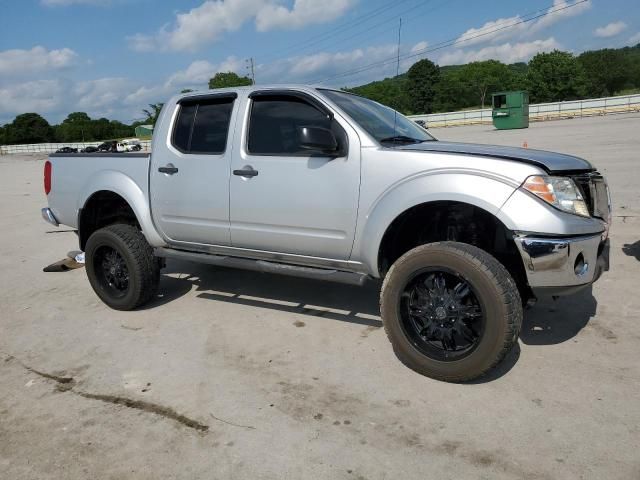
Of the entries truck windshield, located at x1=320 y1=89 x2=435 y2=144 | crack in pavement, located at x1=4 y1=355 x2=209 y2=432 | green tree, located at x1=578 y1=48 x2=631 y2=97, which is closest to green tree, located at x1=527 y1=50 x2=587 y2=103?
green tree, located at x1=578 y1=48 x2=631 y2=97

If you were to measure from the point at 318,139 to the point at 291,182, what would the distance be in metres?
0.50

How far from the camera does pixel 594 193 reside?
351 cm

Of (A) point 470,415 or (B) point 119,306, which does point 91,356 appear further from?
(A) point 470,415

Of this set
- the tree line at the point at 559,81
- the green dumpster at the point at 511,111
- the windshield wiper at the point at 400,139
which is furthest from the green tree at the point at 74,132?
the windshield wiper at the point at 400,139

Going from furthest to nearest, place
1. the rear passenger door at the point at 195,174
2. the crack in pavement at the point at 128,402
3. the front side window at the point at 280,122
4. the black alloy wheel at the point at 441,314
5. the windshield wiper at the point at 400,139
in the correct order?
1. the rear passenger door at the point at 195,174
2. the front side window at the point at 280,122
3. the windshield wiper at the point at 400,139
4. the black alloy wheel at the point at 441,314
5. the crack in pavement at the point at 128,402

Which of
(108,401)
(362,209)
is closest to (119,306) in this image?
(108,401)

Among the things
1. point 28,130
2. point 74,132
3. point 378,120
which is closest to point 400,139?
point 378,120

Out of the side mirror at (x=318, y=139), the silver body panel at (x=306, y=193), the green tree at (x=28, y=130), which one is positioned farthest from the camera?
the green tree at (x=28, y=130)

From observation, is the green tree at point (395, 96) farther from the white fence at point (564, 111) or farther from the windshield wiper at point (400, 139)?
the white fence at point (564, 111)

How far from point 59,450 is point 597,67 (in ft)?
350

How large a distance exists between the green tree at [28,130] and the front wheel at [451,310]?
375ft

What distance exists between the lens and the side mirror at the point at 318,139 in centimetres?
353

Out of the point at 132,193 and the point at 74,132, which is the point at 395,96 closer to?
the point at 132,193

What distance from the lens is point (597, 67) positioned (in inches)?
3634
